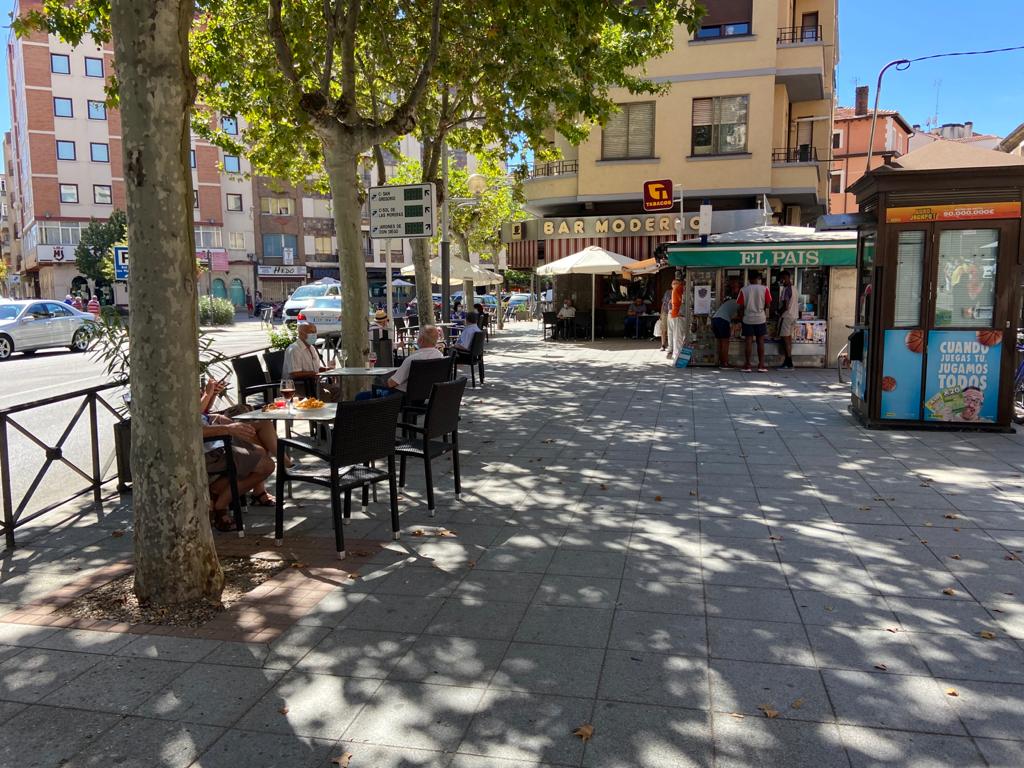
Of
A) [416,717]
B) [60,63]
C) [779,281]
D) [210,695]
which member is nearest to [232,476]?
[210,695]

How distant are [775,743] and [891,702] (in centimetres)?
64

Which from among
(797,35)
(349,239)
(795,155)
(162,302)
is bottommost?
(162,302)

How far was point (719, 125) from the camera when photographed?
22.1 m

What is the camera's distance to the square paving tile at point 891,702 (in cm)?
303

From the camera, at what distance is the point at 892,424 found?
8961 mm

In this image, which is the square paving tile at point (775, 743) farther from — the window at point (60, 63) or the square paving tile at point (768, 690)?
the window at point (60, 63)

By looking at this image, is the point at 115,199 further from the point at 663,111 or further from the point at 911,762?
the point at 911,762

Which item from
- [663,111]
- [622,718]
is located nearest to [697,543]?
[622,718]

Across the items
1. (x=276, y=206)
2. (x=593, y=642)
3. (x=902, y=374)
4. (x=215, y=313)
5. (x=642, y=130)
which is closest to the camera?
(x=593, y=642)

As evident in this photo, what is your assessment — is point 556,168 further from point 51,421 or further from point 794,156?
point 51,421

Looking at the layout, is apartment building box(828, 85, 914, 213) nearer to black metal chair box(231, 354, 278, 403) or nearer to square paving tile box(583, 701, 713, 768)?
black metal chair box(231, 354, 278, 403)

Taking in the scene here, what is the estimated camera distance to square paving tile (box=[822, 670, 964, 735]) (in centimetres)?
303

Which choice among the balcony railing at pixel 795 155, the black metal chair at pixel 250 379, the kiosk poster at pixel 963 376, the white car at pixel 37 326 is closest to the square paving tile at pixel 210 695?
the black metal chair at pixel 250 379

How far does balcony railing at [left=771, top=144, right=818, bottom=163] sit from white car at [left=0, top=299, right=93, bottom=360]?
1982cm
